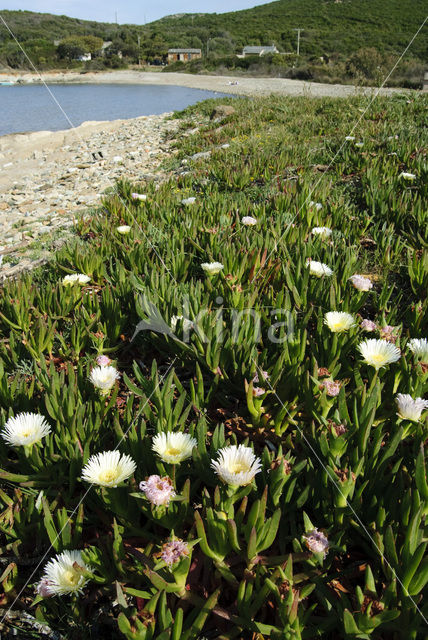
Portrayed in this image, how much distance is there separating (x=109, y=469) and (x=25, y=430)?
29 cm

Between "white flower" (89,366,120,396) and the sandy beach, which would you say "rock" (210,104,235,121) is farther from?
"white flower" (89,366,120,396)

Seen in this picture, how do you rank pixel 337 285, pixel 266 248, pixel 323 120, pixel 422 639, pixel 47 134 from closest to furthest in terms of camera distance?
1. pixel 422 639
2. pixel 337 285
3. pixel 266 248
4. pixel 323 120
5. pixel 47 134

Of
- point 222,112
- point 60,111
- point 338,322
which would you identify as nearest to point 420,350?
point 338,322

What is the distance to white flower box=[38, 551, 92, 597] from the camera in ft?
2.93

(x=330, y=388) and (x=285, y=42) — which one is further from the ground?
(x=285, y=42)

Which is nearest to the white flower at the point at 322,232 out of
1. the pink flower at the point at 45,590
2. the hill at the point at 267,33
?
the pink flower at the point at 45,590

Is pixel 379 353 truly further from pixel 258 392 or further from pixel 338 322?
pixel 258 392

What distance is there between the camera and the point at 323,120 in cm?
675

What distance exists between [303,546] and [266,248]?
4.95 ft

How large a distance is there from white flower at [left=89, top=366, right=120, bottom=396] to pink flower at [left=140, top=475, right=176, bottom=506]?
0.44 metres

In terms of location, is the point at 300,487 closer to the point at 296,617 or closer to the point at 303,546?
the point at 303,546

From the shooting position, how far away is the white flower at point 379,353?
1.31 m

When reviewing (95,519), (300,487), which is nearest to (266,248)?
(300,487)

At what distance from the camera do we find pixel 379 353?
1.36 m
